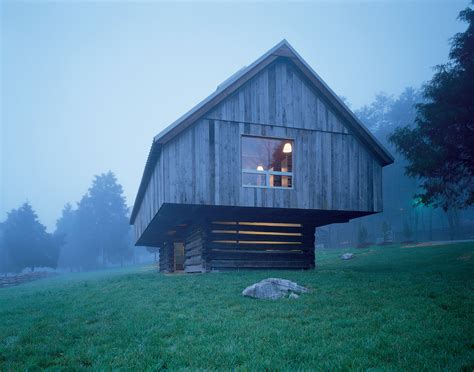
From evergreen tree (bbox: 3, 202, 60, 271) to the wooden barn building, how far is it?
47494mm

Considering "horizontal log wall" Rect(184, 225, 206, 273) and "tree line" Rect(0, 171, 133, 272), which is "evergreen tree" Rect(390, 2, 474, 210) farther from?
"tree line" Rect(0, 171, 133, 272)

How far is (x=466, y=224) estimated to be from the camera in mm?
57719

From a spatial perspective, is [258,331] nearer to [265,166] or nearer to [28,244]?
[265,166]

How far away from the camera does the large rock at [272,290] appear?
923 cm

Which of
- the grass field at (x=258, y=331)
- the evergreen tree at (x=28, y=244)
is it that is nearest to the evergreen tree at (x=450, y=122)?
the grass field at (x=258, y=331)

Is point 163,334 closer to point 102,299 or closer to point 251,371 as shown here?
point 251,371

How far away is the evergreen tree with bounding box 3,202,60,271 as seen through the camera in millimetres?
56031

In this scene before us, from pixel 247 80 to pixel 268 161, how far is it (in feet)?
12.0

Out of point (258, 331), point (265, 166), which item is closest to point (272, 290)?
point (258, 331)

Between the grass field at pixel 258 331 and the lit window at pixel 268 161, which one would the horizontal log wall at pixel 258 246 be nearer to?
the lit window at pixel 268 161

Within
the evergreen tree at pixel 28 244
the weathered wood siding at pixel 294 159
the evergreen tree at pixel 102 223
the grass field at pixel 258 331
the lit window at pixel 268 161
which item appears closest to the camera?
the grass field at pixel 258 331

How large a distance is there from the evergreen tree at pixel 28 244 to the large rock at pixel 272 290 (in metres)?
57.0

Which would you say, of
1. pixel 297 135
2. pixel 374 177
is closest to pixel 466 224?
pixel 374 177

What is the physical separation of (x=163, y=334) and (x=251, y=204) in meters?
9.21
